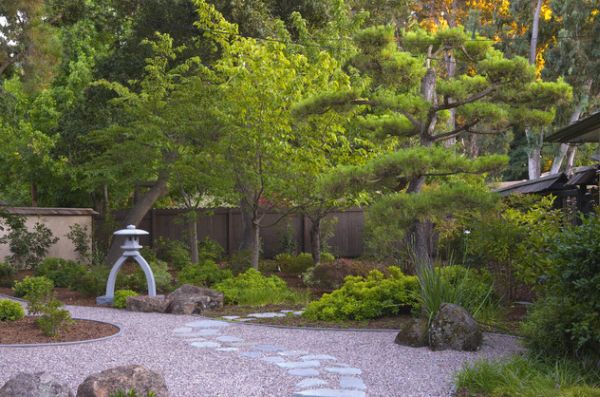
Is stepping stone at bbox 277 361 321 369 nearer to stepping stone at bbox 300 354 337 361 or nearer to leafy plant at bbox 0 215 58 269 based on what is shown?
stepping stone at bbox 300 354 337 361

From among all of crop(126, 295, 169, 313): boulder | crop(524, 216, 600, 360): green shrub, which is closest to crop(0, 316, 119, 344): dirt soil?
crop(126, 295, 169, 313): boulder

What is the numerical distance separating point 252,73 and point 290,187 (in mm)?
2234

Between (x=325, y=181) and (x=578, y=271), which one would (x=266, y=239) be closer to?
(x=325, y=181)

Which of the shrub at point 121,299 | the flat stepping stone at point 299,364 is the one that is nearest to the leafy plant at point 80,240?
the shrub at point 121,299

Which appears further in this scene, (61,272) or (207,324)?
(61,272)

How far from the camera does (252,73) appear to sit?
499 inches

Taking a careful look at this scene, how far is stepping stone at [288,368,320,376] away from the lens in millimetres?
6074

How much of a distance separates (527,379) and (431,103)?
4908 mm

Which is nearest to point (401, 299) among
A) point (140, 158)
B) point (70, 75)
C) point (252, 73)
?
point (252, 73)

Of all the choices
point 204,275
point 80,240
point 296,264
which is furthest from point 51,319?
point 80,240

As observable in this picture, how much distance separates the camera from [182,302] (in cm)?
1016

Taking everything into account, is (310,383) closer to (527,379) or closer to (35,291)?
(527,379)

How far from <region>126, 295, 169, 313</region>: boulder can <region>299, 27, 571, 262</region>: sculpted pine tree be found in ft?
11.2

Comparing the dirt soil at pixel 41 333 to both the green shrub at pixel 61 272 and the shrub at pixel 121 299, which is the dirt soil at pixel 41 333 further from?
the green shrub at pixel 61 272
